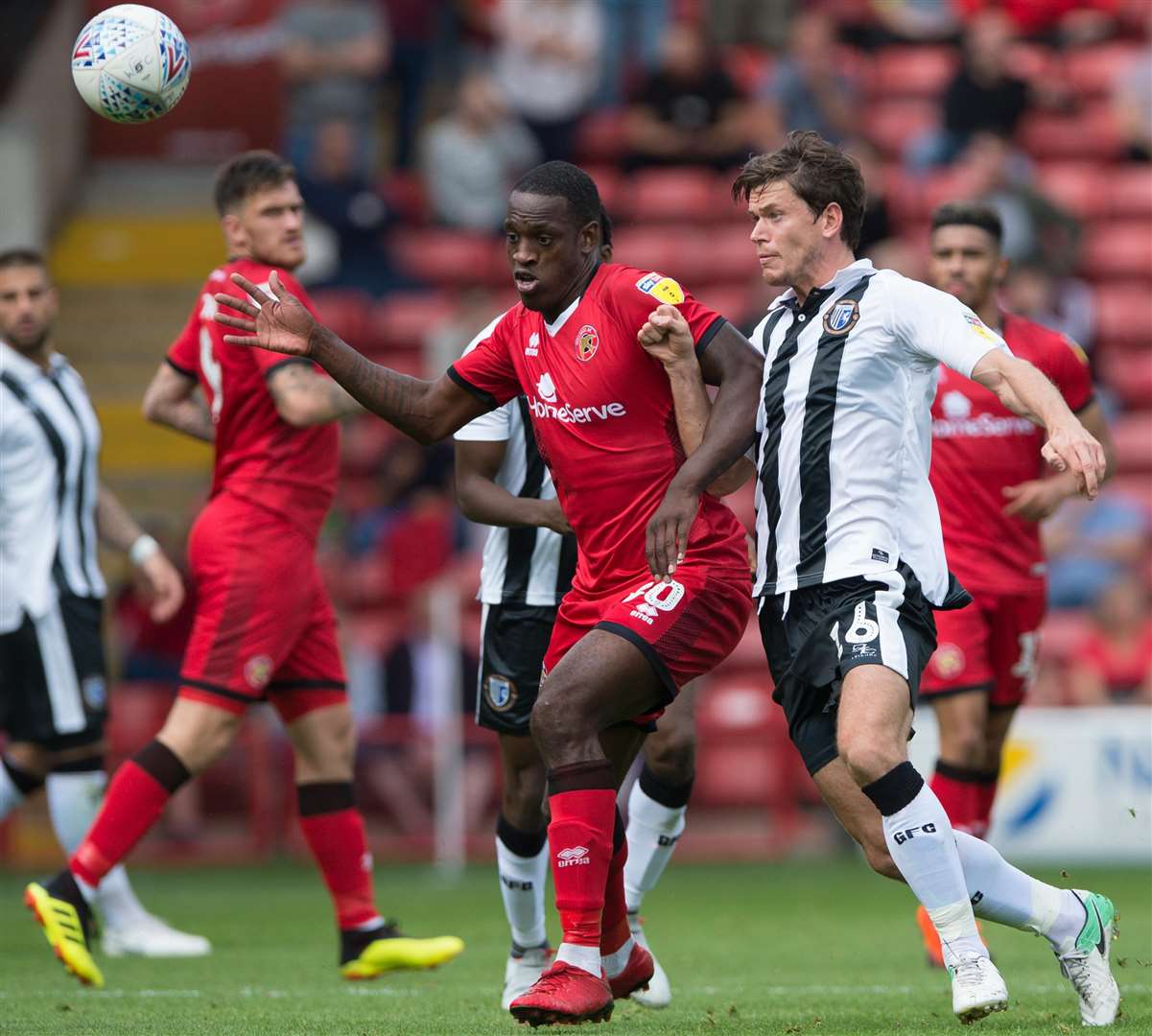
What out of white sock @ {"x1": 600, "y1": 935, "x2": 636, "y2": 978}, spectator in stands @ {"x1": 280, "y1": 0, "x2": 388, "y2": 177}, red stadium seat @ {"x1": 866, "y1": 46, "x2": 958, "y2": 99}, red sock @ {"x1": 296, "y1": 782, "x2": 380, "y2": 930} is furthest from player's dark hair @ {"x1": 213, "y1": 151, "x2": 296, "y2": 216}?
red stadium seat @ {"x1": 866, "y1": 46, "x2": 958, "y2": 99}

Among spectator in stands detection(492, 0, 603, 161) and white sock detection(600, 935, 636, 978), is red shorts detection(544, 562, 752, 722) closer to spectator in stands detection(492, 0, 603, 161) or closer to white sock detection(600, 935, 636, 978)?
white sock detection(600, 935, 636, 978)

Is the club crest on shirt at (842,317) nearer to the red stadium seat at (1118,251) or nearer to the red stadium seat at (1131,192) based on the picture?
the red stadium seat at (1118,251)

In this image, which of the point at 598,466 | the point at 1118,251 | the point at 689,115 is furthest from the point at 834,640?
the point at 1118,251

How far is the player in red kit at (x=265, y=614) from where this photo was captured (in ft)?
23.9

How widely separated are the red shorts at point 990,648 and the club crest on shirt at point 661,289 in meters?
2.45

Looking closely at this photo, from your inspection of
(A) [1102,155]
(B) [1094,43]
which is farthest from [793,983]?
(B) [1094,43]

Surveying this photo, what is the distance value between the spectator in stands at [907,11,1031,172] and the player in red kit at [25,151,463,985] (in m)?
10.2

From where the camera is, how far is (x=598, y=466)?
5863 millimetres

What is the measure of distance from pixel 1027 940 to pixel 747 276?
858 centimetres

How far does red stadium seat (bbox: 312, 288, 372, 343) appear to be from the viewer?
52.3 feet

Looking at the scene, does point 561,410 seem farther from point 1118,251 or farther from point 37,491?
point 1118,251

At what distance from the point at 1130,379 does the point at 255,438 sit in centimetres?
1032

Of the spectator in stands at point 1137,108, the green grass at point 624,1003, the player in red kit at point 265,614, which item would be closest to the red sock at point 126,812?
the player in red kit at point 265,614

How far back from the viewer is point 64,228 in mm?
17938
